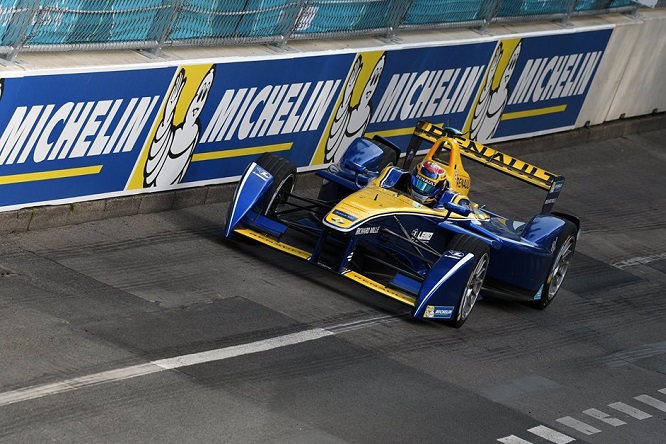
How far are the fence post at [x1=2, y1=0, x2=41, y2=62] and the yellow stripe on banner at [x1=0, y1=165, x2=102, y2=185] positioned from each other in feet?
3.46

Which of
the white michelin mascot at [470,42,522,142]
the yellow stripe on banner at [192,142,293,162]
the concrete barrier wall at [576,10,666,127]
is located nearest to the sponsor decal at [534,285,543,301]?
the yellow stripe on banner at [192,142,293,162]

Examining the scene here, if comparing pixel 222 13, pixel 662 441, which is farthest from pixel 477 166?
pixel 662 441

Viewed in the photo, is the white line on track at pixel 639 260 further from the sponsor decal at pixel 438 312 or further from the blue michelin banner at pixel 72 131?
the blue michelin banner at pixel 72 131

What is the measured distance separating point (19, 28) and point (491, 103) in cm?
948

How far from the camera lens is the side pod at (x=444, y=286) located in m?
11.9

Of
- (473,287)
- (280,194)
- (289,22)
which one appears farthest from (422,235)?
(289,22)

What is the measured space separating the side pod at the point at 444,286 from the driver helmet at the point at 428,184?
1212mm

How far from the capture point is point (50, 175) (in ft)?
41.1

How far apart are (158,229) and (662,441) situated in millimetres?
5453

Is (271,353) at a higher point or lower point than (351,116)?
lower

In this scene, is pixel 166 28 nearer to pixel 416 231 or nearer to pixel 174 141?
pixel 174 141

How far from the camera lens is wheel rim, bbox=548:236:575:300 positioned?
1402 centimetres

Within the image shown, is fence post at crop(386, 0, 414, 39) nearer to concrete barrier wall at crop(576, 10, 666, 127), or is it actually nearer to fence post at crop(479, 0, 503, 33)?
fence post at crop(479, 0, 503, 33)

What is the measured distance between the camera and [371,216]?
40.8 ft
